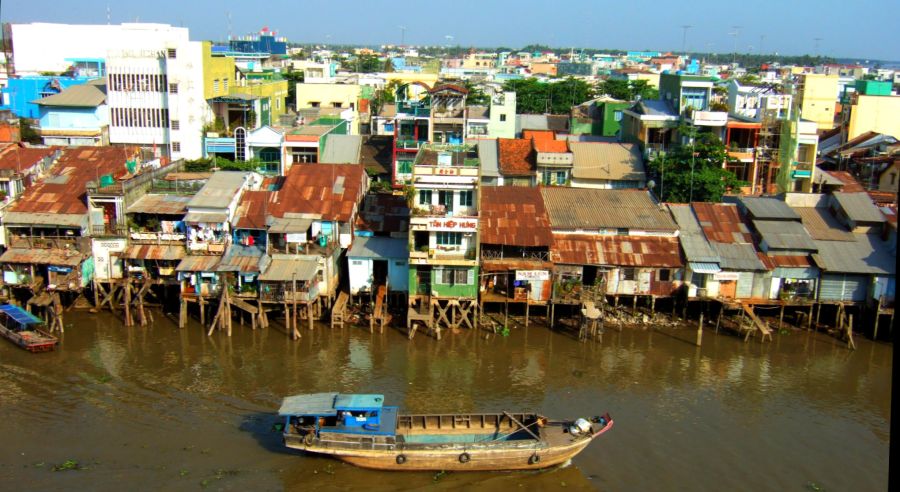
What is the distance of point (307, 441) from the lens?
23.2 metres

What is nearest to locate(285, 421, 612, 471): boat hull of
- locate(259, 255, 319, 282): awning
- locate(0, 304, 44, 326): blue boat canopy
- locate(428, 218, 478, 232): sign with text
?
locate(259, 255, 319, 282): awning

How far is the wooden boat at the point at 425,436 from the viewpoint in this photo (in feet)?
76.1

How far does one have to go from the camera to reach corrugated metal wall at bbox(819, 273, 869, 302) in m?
34.3

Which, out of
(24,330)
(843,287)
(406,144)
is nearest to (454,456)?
(24,330)

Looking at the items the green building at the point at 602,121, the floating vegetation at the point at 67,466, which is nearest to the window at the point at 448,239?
the floating vegetation at the point at 67,466

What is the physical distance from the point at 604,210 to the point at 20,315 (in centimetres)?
2635

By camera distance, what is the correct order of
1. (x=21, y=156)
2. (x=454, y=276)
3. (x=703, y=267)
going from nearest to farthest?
(x=454, y=276) → (x=703, y=267) → (x=21, y=156)

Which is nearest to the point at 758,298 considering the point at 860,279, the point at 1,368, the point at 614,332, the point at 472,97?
the point at 860,279

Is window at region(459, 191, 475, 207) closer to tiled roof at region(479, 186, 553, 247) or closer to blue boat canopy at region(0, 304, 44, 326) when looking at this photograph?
tiled roof at region(479, 186, 553, 247)

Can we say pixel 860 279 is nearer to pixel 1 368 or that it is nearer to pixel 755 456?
pixel 755 456

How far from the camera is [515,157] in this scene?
49344 mm

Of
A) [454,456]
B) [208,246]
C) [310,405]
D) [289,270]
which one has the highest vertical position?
[208,246]

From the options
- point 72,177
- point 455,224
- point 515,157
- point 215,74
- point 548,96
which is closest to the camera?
point 455,224

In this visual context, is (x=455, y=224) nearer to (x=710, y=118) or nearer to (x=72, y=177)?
(x=72, y=177)
